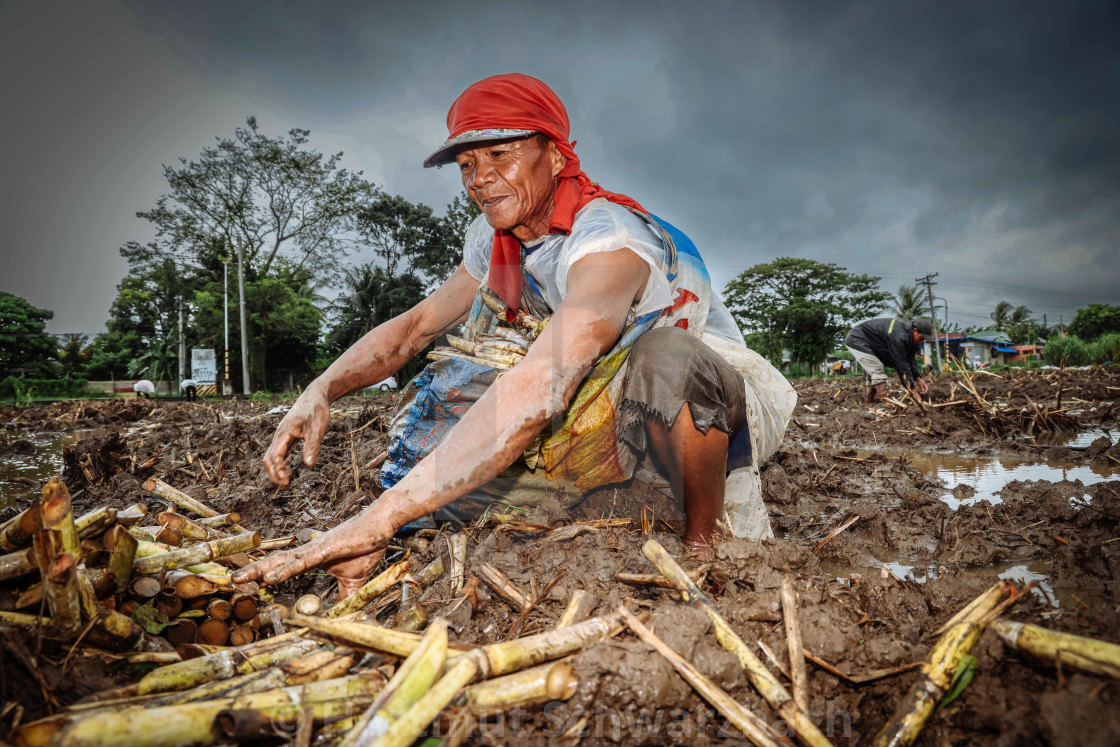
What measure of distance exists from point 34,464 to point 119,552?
5700 mm

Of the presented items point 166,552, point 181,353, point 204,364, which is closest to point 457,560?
point 166,552

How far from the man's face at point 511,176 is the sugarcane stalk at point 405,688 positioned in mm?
1682

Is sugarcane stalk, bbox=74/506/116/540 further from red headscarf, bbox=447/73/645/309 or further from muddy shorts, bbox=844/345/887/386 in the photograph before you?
muddy shorts, bbox=844/345/887/386

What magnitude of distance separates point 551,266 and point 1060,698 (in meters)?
1.91

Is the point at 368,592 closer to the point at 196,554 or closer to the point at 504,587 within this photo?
the point at 504,587

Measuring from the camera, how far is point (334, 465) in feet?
11.9

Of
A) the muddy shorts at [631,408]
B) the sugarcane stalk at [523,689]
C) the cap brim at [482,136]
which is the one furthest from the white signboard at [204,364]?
the sugarcane stalk at [523,689]

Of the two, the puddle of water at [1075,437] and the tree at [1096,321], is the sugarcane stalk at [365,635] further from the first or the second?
the tree at [1096,321]

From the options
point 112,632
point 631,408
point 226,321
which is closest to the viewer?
point 112,632

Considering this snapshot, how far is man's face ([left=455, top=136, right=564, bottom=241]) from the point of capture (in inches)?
83.0

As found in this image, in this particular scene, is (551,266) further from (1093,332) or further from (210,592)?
(1093,332)

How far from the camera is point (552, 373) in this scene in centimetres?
154

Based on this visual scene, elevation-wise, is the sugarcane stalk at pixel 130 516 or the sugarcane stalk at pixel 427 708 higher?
the sugarcane stalk at pixel 130 516

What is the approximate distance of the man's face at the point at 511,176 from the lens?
83.0 inches
